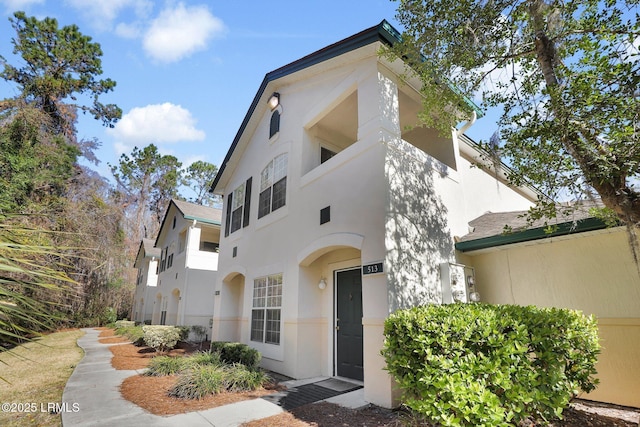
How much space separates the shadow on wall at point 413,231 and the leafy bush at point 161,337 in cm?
996

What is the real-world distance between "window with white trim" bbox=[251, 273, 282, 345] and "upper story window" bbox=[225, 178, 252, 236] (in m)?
2.96

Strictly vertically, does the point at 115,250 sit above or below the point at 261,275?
above

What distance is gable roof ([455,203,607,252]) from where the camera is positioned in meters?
6.28

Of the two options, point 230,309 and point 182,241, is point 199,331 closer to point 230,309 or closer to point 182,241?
point 230,309

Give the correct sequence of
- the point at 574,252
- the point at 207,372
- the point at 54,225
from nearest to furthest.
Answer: the point at 574,252, the point at 207,372, the point at 54,225

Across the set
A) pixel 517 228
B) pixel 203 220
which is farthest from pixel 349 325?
pixel 203 220

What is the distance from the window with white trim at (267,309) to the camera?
31.4 ft

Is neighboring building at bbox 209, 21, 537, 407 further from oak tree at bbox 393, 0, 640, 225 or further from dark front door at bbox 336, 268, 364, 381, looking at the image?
oak tree at bbox 393, 0, 640, 225

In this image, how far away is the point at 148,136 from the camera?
3775 cm

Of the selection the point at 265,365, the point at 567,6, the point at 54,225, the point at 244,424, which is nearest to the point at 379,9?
the point at 567,6

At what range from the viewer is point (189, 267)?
1758 centimetres

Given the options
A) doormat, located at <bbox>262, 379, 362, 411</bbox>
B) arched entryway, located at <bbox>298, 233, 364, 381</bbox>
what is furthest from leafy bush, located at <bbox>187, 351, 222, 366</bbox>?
doormat, located at <bbox>262, 379, 362, 411</bbox>

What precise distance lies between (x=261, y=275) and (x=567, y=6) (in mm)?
9478

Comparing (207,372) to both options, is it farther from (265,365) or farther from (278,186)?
(278,186)
